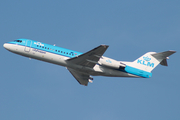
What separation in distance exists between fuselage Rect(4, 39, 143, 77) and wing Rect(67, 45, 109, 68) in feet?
2.15

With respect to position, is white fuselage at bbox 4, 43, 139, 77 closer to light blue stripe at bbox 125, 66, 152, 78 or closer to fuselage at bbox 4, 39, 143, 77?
fuselage at bbox 4, 39, 143, 77

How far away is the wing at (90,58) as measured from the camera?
3019cm

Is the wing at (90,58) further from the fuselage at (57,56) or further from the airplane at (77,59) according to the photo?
the fuselage at (57,56)

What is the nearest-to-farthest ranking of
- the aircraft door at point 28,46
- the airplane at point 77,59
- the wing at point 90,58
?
1. the wing at point 90,58
2. the airplane at point 77,59
3. the aircraft door at point 28,46

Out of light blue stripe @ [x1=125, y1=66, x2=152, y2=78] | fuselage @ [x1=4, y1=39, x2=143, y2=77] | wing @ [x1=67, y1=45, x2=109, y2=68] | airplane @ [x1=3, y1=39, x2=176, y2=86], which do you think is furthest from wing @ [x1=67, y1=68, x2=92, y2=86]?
light blue stripe @ [x1=125, y1=66, x2=152, y2=78]

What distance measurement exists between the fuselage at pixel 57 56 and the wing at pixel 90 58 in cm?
65

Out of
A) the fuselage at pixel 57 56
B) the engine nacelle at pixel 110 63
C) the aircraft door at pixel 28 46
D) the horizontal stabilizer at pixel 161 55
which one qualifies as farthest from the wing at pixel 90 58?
the horizontal stabilizer at pixel 161 55

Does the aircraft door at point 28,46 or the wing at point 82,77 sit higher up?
the aircraft door at point 28,46

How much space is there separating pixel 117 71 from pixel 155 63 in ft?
19.8

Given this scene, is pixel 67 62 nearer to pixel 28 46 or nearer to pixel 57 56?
pixel 57 56

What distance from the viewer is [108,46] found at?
95.1 feet

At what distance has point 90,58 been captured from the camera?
32.1m

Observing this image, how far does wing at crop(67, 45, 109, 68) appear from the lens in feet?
99.0

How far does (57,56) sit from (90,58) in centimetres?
438
